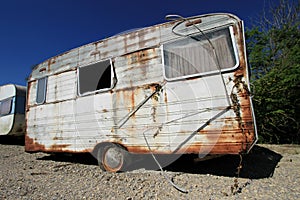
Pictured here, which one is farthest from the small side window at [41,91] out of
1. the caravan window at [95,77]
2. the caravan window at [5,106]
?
the caravan window at [5,106]

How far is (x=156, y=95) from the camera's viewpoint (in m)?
3.79

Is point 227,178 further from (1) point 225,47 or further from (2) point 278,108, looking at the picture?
(2) point 278,108

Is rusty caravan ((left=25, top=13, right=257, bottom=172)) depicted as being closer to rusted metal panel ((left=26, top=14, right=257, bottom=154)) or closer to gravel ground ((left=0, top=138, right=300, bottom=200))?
rusted metal panel ((left=26, top=14, right=257, bottom=154))

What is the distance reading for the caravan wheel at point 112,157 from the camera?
4.15 metres

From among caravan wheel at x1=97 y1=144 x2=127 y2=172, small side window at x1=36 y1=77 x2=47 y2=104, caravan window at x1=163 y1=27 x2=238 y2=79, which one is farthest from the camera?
small side window at x1=36 y1=77 x2=47 y2=104

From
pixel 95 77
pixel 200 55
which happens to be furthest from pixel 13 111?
pixel 200 55

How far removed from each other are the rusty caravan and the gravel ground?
1.61ft

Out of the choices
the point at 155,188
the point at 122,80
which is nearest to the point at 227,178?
the point at 155,188

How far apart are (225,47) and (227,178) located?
2282 mm

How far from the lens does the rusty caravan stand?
317 cm

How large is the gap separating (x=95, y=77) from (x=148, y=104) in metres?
1.69

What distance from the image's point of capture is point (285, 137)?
7965mm

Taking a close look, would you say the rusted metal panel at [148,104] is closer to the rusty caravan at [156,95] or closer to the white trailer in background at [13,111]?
the rusty caravan at [156,95]

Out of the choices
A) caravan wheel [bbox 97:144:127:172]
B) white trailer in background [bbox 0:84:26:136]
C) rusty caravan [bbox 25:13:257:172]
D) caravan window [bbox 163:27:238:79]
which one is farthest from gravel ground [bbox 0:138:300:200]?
white trailer in background [bbox 0:84:26:136]
